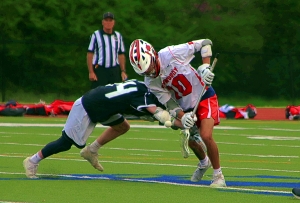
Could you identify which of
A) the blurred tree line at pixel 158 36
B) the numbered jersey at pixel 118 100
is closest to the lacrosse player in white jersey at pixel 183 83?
the numbered jersey at pixel 118 100

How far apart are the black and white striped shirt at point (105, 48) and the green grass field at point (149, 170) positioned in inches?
49.7

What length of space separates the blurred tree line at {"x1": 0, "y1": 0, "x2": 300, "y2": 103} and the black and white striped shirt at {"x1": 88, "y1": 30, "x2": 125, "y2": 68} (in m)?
10.5

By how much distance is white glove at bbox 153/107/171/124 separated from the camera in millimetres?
8500

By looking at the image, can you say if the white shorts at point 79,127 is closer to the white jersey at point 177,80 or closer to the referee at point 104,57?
the white jersey at point 177,80

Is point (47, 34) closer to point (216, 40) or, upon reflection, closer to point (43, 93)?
point (43, 93)

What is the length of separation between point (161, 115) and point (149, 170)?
5.02 ft

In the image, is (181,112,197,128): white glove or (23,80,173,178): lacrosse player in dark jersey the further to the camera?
(23,80,173,178): lacrosse player in dark jersey

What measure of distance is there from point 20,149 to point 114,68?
10.4 ft

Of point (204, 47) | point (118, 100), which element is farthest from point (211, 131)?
point (118, 100)

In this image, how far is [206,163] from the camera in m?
9.05

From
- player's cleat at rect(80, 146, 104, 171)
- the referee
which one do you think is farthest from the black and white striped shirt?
player's cleat at rect(80, 146, 104, 171)

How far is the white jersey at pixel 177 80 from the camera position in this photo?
859 cm

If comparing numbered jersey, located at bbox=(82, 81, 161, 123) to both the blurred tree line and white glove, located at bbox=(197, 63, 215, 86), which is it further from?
the blurred tree line

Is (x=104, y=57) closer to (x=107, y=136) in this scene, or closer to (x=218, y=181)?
(x=107, y=136)
